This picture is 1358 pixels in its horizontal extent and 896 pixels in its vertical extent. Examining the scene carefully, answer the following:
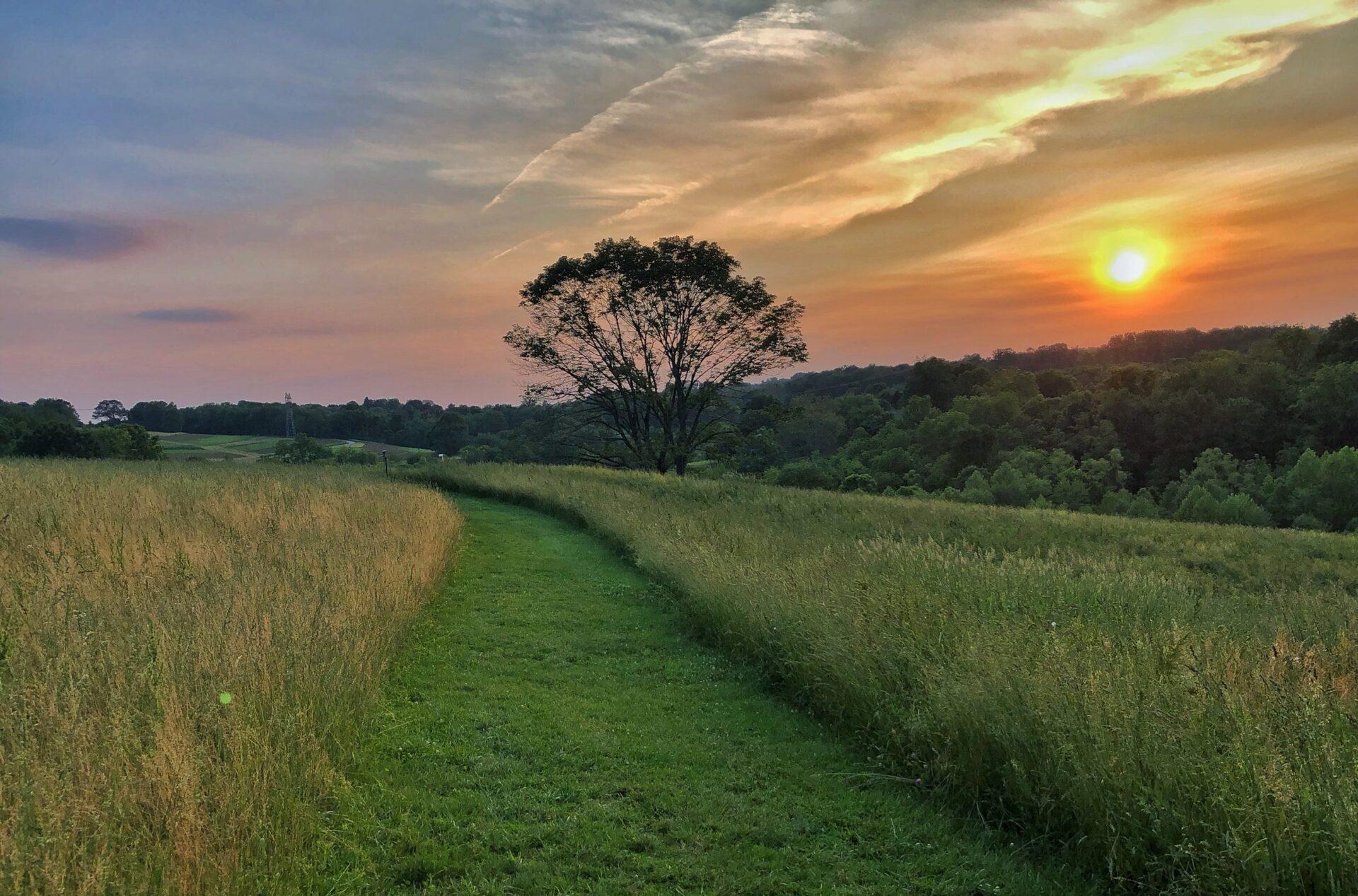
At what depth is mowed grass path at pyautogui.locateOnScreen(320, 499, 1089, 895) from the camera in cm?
409

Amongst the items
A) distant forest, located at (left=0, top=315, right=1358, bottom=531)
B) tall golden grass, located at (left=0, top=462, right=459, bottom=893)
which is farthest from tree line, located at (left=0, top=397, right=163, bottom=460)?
tall golden grass, located at (left=0, top=462, right=459, bottom=893)

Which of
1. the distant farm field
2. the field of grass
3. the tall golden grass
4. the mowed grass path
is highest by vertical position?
the distant farm field

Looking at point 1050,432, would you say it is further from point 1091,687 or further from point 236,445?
point 236,445

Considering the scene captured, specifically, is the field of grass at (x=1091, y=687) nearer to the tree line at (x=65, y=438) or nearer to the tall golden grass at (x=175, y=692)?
the tall golden grass at (x=175, y=692)

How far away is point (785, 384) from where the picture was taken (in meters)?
109

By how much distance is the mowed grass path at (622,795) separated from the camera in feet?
13.4

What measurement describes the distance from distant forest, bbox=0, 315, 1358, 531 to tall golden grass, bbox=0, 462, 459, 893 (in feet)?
95.3

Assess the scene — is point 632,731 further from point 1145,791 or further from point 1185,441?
point 1185,441

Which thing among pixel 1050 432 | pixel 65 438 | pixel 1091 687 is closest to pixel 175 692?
pixel 1091 687

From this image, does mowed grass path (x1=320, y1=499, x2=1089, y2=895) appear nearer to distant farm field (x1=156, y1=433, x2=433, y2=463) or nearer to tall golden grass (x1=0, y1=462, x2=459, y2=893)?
tall golden grass (x1=0, y1=462, x2=459, y2=893)

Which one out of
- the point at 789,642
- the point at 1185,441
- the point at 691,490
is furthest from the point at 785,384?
the point at 789,642

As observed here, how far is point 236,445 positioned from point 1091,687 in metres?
88.6

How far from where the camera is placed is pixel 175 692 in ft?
14.5

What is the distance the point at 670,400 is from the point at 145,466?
23.6 m
